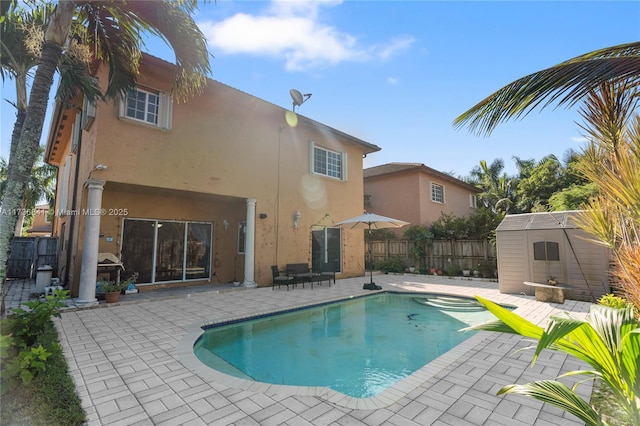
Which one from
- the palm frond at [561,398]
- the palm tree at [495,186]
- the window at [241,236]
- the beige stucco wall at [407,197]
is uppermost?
the palm tree at [495,186]

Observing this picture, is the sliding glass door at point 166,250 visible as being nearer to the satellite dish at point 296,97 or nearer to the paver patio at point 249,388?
the paver patio at point 249,388

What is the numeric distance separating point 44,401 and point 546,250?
12.2 meters

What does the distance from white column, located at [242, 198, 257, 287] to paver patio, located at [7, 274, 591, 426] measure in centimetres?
448

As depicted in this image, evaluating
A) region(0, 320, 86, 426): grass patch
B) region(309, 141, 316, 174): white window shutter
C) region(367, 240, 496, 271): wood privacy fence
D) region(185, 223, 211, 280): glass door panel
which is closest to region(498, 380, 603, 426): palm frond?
region(0, 320, 86, 426): grass patch

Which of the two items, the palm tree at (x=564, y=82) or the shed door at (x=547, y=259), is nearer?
the palm tree at (x=564, y=82)

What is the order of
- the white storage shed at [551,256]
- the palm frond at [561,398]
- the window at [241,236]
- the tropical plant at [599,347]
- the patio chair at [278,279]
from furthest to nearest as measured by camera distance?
the window at [241,236]
the patio chair at [278,279]
the white storage shed at [551,256]
the palm frond at [561,398]
the tropical plant at [599,347]

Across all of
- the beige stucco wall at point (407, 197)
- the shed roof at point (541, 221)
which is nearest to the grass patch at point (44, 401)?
the shed roof at point (541, 221)

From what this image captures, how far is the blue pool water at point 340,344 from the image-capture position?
4984 millimetres

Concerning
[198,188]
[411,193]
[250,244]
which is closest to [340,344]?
[250,244]

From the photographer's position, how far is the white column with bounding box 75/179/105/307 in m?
7.97

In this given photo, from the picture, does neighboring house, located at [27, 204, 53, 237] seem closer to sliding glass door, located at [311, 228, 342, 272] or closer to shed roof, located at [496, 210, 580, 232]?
sliding glass door, located at [311, 228, 342, 272]

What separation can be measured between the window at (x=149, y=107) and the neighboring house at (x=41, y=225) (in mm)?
20239

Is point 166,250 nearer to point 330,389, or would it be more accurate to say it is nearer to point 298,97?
point 298,97

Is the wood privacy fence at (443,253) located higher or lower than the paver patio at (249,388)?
higher
